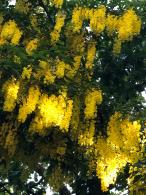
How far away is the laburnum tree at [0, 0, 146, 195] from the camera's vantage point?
28.1 feet

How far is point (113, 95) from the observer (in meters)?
10.8

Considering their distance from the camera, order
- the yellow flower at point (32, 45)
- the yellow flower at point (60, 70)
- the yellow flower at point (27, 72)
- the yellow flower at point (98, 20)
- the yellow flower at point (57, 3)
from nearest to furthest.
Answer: the yellow flower at point (27, 72)
the yellow flower at point (60, 70)
the yellow flower at point (32, 45)
the yellow flower at point (98, 20)
the yellow flower at point (57, 3)

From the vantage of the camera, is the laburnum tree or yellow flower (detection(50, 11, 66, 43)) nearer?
the laburnum tree

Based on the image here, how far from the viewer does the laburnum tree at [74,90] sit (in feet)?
28.1

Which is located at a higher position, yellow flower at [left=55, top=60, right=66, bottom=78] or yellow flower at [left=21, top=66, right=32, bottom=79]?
yellow flower at [left=55, top=60, right=66, bottom=78]

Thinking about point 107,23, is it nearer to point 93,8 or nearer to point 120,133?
point 93,8

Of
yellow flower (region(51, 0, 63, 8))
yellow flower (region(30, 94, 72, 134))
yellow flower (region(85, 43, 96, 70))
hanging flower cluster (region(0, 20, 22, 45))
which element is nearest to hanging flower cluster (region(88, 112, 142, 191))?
yellow flower (region(30, 94, 72, 134))

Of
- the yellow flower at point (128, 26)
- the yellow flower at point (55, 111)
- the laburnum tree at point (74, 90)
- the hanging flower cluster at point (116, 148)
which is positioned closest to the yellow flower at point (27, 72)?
the laburnum tree at point (74, 90)

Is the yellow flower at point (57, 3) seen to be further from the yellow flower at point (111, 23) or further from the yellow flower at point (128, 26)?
the yellow flower at point (128, 26)

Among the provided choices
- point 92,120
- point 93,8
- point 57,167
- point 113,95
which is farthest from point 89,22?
point 57,167

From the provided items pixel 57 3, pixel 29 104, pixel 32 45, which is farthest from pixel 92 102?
pixel 57 3

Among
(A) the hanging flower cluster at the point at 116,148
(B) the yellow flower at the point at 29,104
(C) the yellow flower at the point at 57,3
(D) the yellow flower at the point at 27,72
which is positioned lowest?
(A) the hanging flower cluster at the point at 116,148

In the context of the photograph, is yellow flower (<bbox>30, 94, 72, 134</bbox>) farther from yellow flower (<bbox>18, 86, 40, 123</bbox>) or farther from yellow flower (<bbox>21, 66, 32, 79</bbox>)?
yellow flower (<bbox>21, 66, 32, 79</bbox>)

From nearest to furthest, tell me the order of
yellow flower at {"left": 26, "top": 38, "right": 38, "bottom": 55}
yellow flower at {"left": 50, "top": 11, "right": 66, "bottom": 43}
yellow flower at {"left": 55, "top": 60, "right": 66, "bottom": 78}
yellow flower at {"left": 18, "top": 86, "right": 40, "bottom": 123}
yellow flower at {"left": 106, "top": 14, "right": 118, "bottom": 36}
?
yellow flower at {"left": 18, "top": 86, "right": 40, "bottom": 123}, yellow flower at {"left": 55, "top": 60, "right": 66, "bottom": 78}, yellow flower at {"left": 26, "top": 38, "right": 38, "bottom": 55}, yellow flower at {"left": 50, "top": 11, "right": 66, "bottom": 43}, yellow flower at {"left": 106, "top": 14, "right": 118, "bottom": 36}
